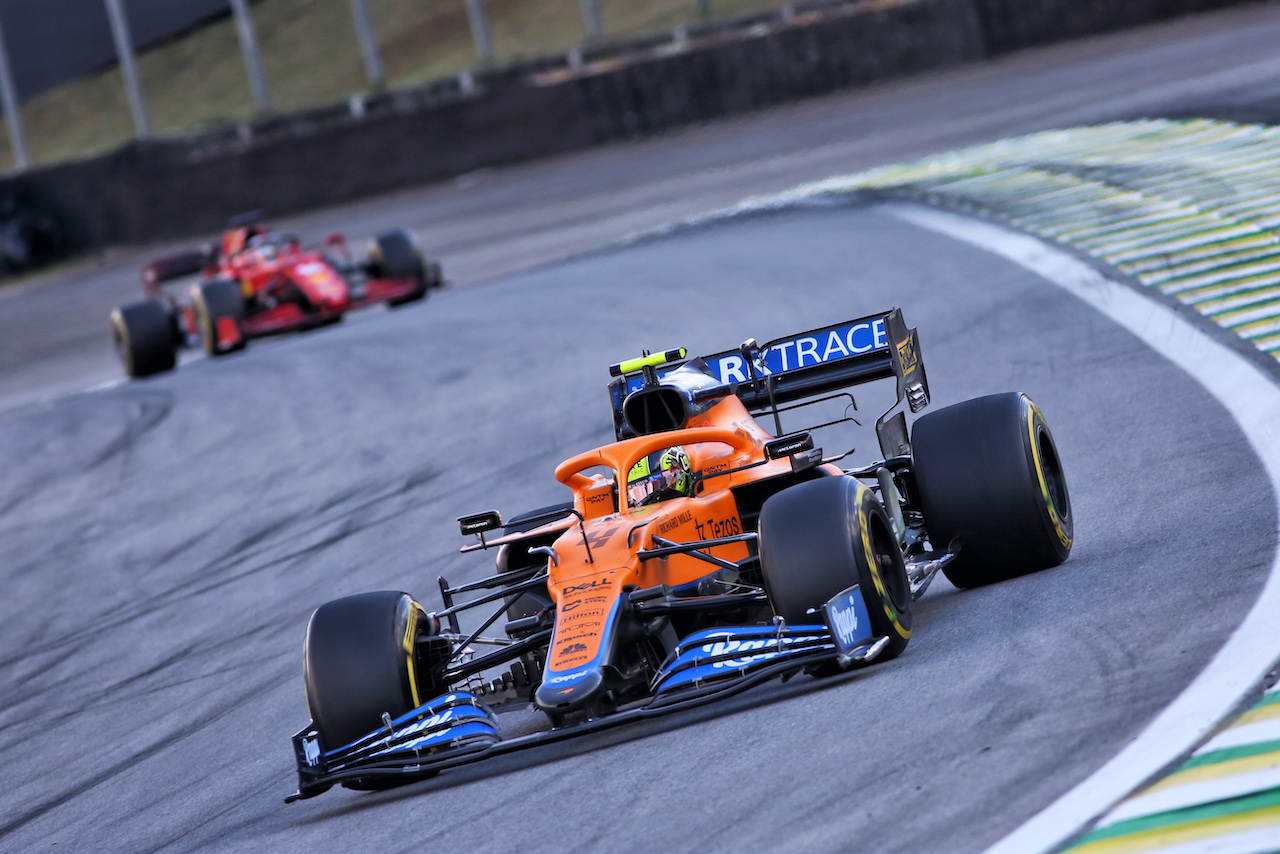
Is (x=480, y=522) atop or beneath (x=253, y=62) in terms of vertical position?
beneath

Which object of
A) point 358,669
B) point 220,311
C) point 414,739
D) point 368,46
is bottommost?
point 414,739

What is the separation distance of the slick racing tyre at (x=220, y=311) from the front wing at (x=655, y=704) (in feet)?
46.9

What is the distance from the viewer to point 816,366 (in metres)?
8.20

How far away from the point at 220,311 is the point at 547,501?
9996 mm

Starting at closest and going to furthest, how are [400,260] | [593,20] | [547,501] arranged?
[547,501] → [400,260] → [593,20]

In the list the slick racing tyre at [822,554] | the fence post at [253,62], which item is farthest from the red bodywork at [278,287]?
the slick racing tyre at [822,554]

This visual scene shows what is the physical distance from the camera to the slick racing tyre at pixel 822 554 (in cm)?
641

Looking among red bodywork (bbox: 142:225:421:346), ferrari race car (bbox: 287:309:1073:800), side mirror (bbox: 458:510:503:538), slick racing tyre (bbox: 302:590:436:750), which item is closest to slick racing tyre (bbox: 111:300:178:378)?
red bodywork (bbox: 142:225:421:346)

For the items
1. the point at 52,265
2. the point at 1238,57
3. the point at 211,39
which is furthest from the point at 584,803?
the point at 211,39

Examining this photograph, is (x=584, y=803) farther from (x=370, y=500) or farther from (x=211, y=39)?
(x=211, y=39)

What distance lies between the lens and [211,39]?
48344 mm

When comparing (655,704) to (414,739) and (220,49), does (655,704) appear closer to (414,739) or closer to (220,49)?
(414,739)

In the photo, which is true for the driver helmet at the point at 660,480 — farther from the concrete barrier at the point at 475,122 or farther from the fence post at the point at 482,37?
the fence post at the point at 482,37

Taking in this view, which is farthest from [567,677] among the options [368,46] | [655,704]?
[368,46]
